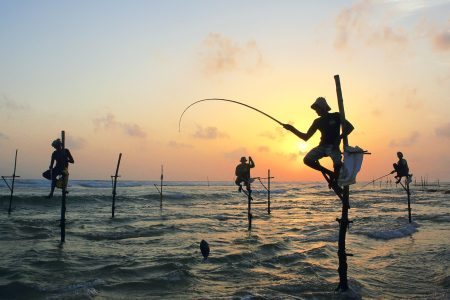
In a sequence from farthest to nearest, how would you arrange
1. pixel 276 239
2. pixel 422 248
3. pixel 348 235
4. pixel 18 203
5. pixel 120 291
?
1. pixel 18 203
2. pixel 348 235
3. pixel 276 239
4. pixel 422 248
5. pixel 120 291

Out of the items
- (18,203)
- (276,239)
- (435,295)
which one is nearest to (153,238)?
(276,239)

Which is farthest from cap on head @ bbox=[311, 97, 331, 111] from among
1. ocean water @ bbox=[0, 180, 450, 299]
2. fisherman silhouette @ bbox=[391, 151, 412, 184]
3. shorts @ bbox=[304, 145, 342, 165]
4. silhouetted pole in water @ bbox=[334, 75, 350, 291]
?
fisherman silhouette @ bbox=[391, 151, 412, 184]

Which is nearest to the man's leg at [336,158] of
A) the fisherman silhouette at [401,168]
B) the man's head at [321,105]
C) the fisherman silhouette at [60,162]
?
the man's head at [321,105]

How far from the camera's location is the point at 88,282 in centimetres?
924

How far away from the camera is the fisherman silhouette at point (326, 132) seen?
7914mm

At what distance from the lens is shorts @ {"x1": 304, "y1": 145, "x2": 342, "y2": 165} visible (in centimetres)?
792

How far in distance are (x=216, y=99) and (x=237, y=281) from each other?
14.4 feet

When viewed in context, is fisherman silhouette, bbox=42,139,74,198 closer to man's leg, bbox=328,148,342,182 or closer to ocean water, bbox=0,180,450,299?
ocean water, bbox=0,180,450,299

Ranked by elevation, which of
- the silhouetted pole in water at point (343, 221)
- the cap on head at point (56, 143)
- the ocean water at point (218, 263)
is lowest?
the ocean water at point (218, 263)

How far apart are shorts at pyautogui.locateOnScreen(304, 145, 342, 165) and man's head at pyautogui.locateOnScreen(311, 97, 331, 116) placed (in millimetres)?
687

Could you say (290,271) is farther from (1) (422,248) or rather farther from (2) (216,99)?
(1) (422,248)

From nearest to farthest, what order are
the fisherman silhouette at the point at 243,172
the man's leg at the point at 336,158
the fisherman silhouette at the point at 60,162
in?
the man's leg at the point at 336,158
the fisherman silhouette at the point at 60,162
the fisherman silhouette at the point at 243,172

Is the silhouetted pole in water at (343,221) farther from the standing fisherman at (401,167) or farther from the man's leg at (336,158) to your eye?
the standing fisherman at (401,167)

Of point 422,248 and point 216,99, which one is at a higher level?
point 216,99
